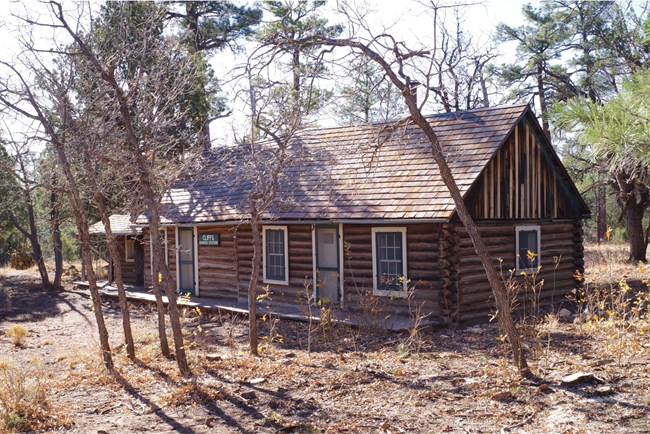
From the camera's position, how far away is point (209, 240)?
19.5m

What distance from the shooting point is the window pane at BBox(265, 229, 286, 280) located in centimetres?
1764

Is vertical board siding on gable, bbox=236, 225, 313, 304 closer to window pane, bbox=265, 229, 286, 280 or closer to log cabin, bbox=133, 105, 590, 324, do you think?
log cabin, bbox=133, 105, 590, 324

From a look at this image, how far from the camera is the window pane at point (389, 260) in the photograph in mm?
15195

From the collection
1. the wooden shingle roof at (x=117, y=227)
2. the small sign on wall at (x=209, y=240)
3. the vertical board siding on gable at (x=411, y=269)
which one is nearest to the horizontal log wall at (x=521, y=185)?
the vertical board siding on gable at (x=411, y=269)

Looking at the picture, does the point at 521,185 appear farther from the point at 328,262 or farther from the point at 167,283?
the point at 167,283

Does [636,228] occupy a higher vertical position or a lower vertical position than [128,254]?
higher

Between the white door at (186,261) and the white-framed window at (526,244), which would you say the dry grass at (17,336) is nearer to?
the white door at (186,261)

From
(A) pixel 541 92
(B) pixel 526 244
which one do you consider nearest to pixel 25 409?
(B) pixel 526 244

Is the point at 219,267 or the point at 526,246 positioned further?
the point at 219,267

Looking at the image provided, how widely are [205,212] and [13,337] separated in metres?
6.08

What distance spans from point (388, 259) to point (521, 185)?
12.4 feet

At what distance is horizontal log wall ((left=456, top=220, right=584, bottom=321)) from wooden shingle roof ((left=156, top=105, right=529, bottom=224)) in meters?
1.28

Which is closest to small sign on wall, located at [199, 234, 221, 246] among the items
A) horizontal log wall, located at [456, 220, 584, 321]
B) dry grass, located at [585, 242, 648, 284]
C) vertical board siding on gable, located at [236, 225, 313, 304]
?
vertical board siding on gable, located at [236, 225, 313, 304]

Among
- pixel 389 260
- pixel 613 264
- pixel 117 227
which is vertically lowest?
pixel 613 264
